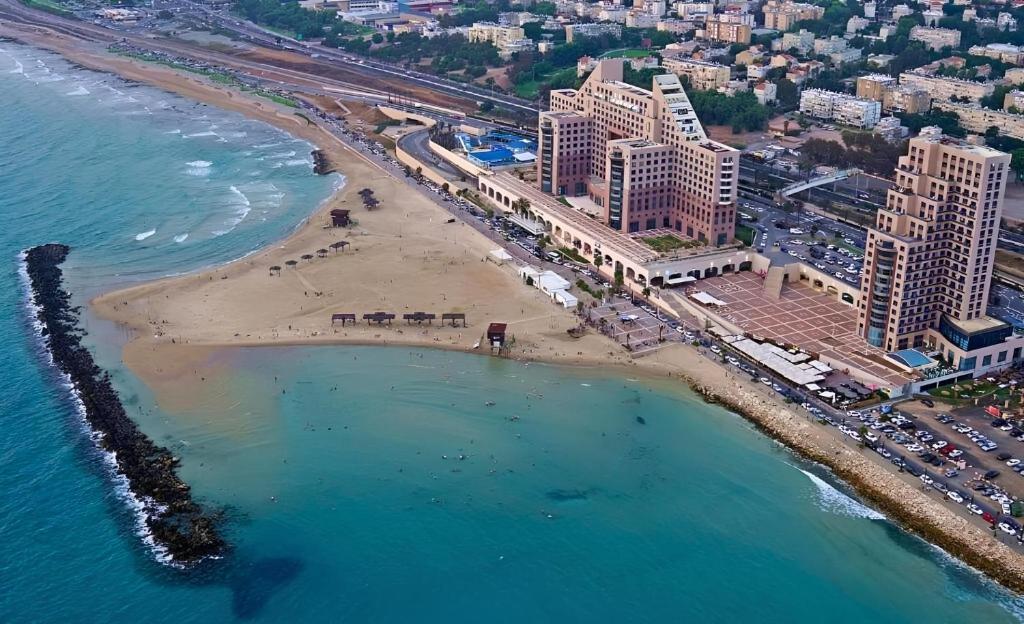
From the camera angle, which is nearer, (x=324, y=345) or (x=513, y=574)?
(x=513, y=574)

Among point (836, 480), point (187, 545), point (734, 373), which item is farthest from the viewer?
point (734, 373)

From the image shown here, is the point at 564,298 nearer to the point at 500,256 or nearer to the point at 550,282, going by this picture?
the point at 550,282

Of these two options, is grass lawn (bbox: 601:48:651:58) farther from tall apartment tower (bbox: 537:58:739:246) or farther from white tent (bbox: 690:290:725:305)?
white tent (bbox: 690:290:725:305)

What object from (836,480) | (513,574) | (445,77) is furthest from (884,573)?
(445,77)

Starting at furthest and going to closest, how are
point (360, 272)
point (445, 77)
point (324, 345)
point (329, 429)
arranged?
point (445, 77) → point (360, 272) → point (324, 345) → point (329, 429)

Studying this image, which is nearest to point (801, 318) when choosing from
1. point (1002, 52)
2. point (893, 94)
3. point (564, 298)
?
point (564, 298)

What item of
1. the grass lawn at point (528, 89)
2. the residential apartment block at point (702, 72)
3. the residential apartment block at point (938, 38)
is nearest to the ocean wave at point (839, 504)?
the residential apartment block at point (702, 72)

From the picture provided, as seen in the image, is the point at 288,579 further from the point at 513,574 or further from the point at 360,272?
the point at 360,272

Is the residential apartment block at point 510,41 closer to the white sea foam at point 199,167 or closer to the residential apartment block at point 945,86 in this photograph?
the residential apartment block at point 945,86
